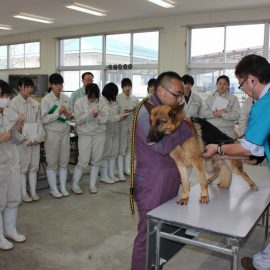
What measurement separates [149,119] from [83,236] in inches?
73.5

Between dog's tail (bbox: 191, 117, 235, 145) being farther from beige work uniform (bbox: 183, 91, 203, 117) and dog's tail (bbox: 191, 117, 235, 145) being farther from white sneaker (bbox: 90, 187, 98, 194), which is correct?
white sneaker (bbox: 90, 187, 98, 194)

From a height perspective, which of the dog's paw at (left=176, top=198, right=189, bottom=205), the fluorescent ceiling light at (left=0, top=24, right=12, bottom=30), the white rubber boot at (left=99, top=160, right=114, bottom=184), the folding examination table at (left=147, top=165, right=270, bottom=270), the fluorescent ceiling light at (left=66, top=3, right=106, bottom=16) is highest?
the fluorescent ceiling light at (left=0, top=24, right=12, bottom=30)

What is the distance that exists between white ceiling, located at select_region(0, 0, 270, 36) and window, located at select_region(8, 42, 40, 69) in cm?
214

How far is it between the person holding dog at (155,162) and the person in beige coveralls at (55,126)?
2360 mm

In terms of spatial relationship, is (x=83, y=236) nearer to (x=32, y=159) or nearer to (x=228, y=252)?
(x=32, y=159)

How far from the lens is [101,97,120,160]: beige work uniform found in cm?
510

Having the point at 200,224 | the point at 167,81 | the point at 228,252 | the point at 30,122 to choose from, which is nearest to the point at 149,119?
the point at 167,81

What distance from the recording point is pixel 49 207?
13.7 ft

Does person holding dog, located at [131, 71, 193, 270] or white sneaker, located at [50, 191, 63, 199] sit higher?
person holding dog, located at [131, 71, 193, 270]

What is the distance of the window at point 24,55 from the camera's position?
38.8 feet

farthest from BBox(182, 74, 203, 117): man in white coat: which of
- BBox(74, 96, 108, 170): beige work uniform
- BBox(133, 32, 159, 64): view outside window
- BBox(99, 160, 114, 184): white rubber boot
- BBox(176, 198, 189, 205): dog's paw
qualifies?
BBox(133, 32, 159, 64): view outside window

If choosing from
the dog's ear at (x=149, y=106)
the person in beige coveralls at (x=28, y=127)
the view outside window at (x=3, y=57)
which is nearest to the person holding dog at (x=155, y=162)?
the dog's ear at (x=149, y=106)

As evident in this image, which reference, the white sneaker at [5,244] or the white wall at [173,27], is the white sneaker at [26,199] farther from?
the white wall at [173,27]

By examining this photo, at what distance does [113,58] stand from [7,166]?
24.6 feet
